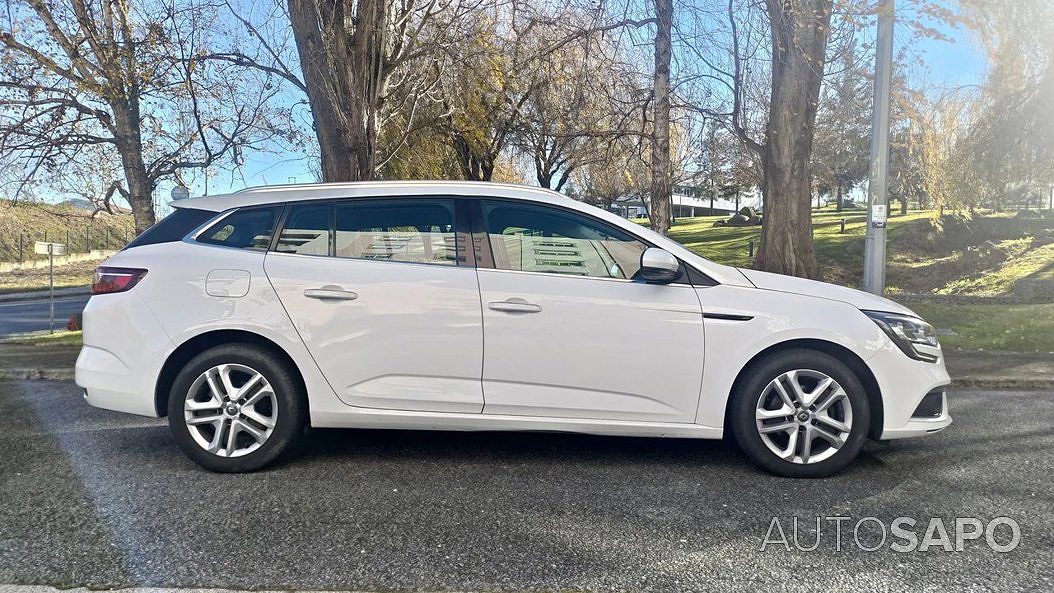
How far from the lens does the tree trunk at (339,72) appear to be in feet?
24.2

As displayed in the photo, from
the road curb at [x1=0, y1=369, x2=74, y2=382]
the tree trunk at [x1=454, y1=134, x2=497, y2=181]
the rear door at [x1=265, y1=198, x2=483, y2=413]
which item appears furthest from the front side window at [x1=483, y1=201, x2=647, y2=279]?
the tree trunk at [x1=454, y1=134, x2=497, y2=181]

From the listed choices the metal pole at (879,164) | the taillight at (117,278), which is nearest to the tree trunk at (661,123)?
the metal pole at (879,164)

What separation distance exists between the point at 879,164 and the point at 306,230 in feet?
23.2

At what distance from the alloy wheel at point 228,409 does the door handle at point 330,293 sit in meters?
0.57

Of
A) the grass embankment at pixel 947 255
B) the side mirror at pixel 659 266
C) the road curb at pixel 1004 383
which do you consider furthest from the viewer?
the grass embankment at pixel 947 255

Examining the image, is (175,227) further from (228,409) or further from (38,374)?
(38,374)

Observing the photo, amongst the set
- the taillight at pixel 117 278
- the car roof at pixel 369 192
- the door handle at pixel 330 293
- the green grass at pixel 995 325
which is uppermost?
the car roof at pixel 369 192

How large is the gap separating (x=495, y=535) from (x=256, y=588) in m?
1.02

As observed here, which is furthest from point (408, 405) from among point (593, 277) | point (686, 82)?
point (686, 82)

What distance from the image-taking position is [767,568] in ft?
8.62

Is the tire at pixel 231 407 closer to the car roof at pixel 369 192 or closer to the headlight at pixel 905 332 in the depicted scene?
the car roof at pixel 369 192

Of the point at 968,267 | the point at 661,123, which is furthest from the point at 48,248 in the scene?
the point at 968,267

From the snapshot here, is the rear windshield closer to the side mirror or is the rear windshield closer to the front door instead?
the front door

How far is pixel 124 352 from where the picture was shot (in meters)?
3.73
